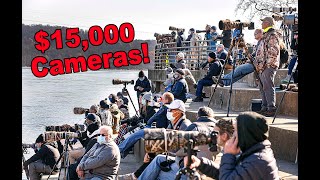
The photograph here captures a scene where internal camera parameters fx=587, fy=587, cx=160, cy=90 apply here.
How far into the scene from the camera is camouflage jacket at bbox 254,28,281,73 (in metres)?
7.92

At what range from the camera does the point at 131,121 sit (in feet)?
38.1

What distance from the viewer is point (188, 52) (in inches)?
757

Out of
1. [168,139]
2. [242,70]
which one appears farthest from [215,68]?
[168,139]

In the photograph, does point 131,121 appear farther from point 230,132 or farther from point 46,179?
point 230,132

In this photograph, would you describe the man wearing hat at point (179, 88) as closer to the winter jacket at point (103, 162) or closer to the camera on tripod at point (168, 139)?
the winter jacket at point (103, 162)

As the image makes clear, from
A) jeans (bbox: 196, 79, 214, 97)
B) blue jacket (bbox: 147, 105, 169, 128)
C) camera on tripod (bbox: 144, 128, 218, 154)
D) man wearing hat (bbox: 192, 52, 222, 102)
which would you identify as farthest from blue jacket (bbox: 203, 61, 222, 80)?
camera on tripod (bbox: 144, 128, 218, 154)

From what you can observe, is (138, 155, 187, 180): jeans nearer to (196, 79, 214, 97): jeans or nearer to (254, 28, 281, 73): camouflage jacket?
(254, 28, 281, 73): camouflage jacket

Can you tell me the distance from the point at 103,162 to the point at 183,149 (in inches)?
107

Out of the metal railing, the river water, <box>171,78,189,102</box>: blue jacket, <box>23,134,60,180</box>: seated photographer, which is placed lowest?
the river water

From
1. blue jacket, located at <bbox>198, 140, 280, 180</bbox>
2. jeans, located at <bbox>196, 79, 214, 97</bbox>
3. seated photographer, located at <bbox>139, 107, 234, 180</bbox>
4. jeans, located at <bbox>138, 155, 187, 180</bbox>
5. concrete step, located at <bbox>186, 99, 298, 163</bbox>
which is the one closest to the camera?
blue jacket, located at <bbox>198, 140, 280, 180</bbox>

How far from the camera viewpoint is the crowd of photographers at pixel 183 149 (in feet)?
12.5

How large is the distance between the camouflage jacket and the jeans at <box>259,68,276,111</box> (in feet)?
0.32

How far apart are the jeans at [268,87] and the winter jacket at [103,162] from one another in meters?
2.26
